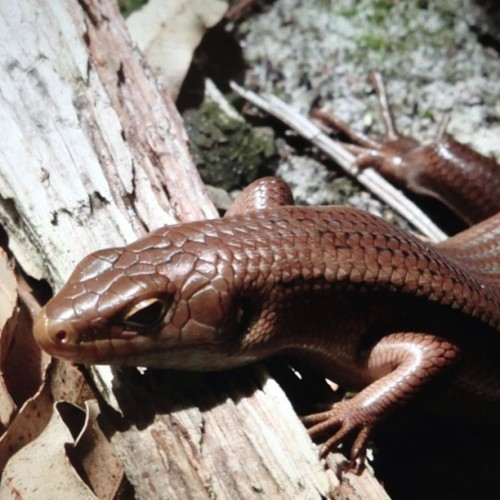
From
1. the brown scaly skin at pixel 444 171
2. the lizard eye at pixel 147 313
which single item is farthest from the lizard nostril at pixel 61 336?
the brown scaly skin at pixel 444 171

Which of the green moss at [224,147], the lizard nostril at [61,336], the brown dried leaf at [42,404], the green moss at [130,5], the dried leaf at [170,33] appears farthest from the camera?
the green moss at [130,5]

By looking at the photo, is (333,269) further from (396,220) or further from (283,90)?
(283,90)

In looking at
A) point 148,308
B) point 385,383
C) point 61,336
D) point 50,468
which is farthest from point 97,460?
point 385,383

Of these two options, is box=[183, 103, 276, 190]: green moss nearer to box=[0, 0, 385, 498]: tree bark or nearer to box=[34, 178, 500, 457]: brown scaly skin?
box=[0, 0, 385, 498]: tree bark

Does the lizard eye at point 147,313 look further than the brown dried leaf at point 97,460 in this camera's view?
No

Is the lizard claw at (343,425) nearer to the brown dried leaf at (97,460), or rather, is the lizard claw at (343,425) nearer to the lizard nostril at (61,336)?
the brown dried leaf at (97,460)

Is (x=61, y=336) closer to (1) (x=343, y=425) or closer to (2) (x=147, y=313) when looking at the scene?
(2) (x=147, y=313)

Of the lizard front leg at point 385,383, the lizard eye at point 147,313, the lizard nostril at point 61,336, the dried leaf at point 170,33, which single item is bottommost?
the lizard front leg at point 385,383
